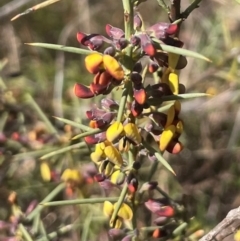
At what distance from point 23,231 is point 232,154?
50.9 inches

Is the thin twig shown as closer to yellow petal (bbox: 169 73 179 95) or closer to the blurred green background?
yellow petal (bbox: 169 73 179 95)

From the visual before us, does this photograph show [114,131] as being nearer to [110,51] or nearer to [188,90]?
[110,51]

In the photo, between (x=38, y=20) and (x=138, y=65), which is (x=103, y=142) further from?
(x=38, y=20)

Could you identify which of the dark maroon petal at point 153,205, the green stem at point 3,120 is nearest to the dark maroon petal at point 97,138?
the dark maroon petal at point 153,205

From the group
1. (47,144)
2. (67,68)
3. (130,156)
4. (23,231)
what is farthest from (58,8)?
(130,156)

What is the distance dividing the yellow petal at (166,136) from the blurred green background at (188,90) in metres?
0.77

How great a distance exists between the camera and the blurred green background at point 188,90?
6.15ft

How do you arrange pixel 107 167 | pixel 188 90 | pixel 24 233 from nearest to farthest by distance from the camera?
1. pixel 107 167
2. pixel 24 233
3. pixel 188 90

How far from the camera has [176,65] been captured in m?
0.85

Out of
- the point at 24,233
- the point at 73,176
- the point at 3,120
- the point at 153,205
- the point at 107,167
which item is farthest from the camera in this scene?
the point at 3,120

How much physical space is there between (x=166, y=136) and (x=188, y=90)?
1153 mm

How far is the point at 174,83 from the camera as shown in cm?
86

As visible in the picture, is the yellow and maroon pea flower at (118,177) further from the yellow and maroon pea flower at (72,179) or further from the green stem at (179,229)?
the yellow and maroon pea flower at (72,179)

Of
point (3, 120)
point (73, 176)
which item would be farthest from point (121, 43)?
point (3, 120)
